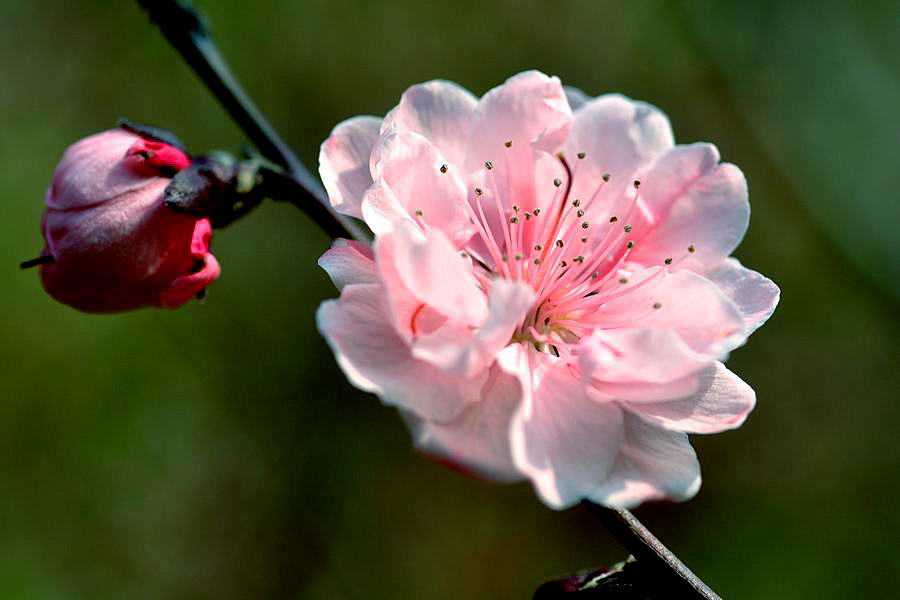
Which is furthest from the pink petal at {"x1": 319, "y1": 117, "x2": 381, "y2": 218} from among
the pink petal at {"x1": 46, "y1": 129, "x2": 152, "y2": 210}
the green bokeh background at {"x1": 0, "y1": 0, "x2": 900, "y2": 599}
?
the green bokeh background at {"x1": 0, "y1": 0, "x2": 900, "y2": 599}

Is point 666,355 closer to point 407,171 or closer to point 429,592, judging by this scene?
point 407,171

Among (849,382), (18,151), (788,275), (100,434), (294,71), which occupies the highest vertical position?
(18,151)

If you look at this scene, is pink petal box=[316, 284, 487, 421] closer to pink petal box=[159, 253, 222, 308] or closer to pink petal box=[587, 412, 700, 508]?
pink petal box=[587, 412, 700, 508]

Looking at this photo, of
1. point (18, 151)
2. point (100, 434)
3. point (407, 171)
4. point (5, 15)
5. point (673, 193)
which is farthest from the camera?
point (5, 15)

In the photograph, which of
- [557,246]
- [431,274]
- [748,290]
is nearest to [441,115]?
[557,246]

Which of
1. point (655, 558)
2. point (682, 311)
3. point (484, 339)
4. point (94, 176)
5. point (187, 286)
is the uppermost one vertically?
point (94, 176)

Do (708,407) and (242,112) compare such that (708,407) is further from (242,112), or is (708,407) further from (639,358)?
(242,112)

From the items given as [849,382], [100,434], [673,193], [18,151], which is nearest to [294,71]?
[18,151]
